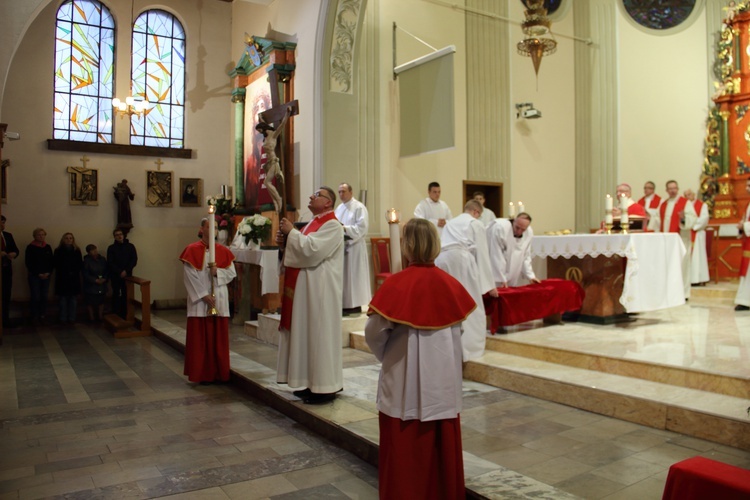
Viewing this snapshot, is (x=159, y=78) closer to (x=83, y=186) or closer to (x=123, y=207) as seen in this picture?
(x=83, y=186)

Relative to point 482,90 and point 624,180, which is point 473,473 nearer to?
point 482,90

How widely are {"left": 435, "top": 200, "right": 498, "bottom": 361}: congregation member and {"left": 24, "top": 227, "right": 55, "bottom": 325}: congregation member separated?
7.13 m

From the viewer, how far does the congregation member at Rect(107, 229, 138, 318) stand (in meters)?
10.6

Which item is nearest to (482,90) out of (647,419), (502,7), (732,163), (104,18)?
(502,7)

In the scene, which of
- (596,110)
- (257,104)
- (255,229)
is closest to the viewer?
(255,229)

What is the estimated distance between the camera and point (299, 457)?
3.99 metres

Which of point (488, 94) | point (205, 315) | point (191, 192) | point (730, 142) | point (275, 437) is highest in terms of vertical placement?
point (488, 94)

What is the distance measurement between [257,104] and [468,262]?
616cm

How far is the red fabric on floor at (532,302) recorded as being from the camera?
6.43 metres

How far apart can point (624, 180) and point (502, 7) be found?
431cm

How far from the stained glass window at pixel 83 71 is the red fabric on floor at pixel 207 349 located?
268 inches

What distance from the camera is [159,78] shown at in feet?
38.8

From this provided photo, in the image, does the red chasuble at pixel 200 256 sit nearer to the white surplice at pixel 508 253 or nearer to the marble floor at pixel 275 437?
the marble floor at pixel 275 437

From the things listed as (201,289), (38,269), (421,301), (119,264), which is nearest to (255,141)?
(119,264)
